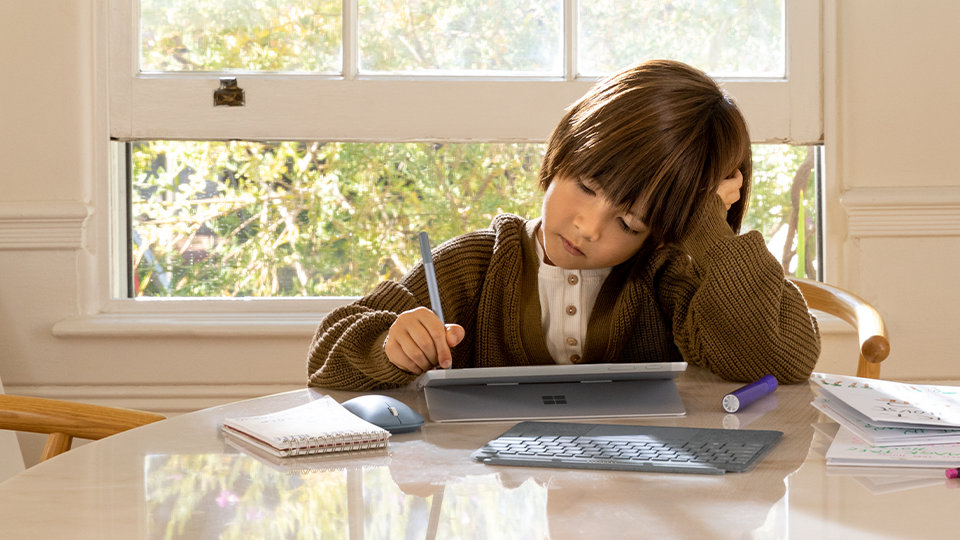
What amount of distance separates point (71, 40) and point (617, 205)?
4.03ft

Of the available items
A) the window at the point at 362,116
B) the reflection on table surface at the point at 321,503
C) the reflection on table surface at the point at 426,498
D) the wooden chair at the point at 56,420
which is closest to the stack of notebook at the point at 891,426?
the reflection on table surface at the point at 426,498

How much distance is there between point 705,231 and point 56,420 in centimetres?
81

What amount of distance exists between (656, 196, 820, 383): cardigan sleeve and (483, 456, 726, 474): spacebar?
18.6 inches

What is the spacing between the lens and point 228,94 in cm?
191

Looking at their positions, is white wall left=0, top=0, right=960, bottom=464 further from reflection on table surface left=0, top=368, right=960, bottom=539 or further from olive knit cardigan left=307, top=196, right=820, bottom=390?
reflection on table surface left=0, top=368, right=960, bottom=539

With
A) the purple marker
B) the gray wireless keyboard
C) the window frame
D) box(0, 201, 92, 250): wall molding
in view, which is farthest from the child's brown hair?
box(0, 201, 92, 250): wall molding

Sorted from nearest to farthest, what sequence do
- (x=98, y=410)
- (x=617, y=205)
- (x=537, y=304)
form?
(x=98, y=410), (x=617, y=205), (x=537, y=304)

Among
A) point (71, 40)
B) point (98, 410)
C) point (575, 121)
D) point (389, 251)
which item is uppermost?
point (71, 40)

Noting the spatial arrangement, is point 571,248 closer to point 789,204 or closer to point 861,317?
point 861,317

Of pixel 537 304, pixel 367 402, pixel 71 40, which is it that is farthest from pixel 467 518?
pixel 71 40

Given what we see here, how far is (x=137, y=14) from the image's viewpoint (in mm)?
1911

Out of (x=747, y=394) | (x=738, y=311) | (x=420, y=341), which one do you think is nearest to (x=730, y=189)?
(x=738, y=311)

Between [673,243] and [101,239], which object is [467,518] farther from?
[101,239]

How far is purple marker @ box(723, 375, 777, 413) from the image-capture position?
95 centimetres
